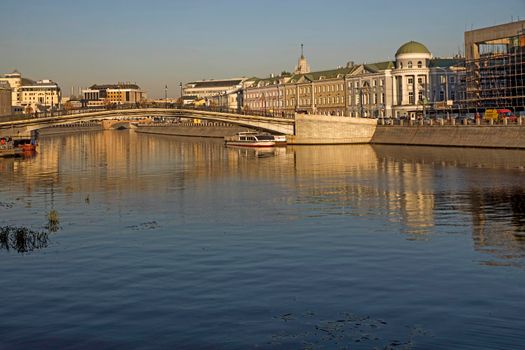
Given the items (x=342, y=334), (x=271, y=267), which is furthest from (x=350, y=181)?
(x=342, y=334)

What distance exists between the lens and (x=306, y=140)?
121m

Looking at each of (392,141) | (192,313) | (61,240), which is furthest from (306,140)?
(192,313)

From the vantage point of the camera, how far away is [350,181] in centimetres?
6003

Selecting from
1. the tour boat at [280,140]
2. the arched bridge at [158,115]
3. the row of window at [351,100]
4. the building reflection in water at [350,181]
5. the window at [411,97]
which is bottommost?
the building reflection in water at [350,181]

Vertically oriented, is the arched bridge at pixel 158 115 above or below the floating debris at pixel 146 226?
above

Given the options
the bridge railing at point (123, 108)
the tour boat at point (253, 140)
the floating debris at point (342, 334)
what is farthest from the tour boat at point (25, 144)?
the floating debris at point (342, 334)

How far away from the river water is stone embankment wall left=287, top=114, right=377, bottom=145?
62.9 metres

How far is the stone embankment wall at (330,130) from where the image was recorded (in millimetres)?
121062

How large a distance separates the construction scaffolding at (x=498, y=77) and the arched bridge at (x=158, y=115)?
26884 mm

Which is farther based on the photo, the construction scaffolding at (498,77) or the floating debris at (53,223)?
the construction scaffolding at (498,77)

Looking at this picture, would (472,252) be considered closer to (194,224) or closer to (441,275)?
(441,275)

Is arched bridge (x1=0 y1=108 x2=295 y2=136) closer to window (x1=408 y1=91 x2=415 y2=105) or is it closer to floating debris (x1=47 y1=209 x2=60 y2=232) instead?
window (x1=408 y1=91 x2=415 y2=105)

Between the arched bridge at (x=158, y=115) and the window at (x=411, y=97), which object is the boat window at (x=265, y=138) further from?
the window at (x=411, y=97)

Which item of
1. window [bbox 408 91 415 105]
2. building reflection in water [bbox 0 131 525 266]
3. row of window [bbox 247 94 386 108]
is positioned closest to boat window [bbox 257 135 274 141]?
building reflection in water [bbox 0 131 525 266]
